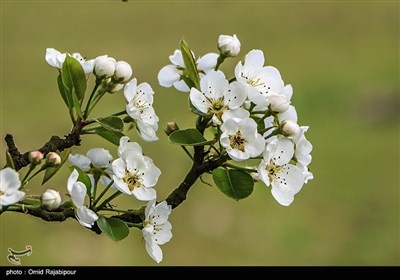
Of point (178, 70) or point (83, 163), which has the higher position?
point (178, 70)

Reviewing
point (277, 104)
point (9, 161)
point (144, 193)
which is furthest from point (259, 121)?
point (9, 161)

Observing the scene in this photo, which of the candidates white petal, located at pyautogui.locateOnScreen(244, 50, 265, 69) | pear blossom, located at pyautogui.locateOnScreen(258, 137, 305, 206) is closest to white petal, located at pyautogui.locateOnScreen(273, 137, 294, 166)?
pear blossom, located at pyautogui.locateOnScreen(258, 137, 305, 206)

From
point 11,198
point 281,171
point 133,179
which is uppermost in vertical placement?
point 281,171

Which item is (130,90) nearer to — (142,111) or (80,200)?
(142,111)

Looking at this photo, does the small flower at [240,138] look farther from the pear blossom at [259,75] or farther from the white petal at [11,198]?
the white petal at [11,198]

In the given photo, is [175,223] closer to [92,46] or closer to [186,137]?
[92,46]

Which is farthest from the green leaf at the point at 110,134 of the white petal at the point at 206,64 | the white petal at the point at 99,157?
the white petal at the point at 206,64
